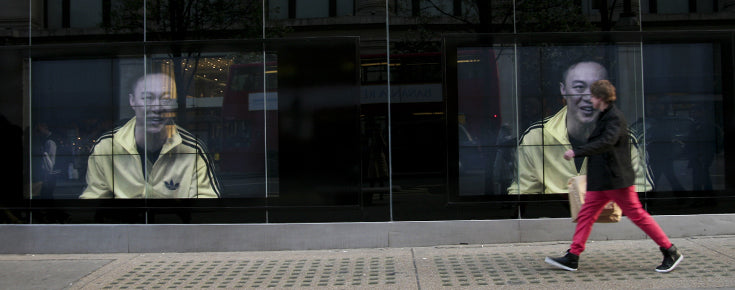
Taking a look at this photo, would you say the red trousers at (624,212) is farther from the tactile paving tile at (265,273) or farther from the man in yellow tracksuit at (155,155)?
the man in yellow tracksuit at (155,155)

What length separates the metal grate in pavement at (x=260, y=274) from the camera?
5.23m

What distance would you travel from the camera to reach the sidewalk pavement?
196 inches

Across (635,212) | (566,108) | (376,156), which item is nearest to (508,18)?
(566,108)

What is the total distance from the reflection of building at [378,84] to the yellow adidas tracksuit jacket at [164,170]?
0.18 meters

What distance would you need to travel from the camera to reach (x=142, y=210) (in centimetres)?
690

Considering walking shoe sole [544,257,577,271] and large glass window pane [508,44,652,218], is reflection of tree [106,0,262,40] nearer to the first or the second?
large glass window pane [508,44,652,218]

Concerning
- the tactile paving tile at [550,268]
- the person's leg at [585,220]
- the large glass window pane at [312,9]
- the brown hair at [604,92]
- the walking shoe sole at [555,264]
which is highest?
the large glass window pane at [312,9]

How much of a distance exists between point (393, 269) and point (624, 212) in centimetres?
214

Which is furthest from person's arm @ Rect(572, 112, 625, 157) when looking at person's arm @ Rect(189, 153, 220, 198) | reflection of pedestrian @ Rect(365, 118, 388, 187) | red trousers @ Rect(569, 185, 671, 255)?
person's arm @ Rect(189, 153, 220, 198)

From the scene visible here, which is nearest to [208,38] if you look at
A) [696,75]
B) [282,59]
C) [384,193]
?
[282,59]

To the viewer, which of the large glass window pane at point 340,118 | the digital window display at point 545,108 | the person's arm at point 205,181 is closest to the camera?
the large glass window pane at point 340,118

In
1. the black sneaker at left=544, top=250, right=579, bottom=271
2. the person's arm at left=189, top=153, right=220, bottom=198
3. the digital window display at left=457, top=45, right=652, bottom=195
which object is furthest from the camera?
the person's arm at left=189, top=153, right=220, bottom=198

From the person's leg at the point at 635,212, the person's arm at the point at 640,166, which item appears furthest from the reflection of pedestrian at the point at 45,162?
the person's arm at the point at 640,166

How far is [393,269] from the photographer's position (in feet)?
18.4
